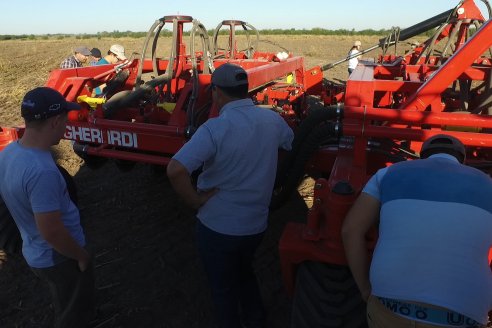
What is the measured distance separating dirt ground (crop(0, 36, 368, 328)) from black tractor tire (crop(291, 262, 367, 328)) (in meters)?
0.97

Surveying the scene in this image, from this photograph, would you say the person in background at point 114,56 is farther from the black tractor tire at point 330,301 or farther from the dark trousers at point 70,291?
the black tractor tire at point 330,301

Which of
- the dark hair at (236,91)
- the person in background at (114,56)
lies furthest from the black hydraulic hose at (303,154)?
the person in background at (114,56)

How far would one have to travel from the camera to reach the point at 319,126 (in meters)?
2.76

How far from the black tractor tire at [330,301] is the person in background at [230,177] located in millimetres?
498

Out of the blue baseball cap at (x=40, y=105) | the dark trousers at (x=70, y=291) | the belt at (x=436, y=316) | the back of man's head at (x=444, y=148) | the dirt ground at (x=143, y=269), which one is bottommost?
the dirt ground at (x=143, y=269)

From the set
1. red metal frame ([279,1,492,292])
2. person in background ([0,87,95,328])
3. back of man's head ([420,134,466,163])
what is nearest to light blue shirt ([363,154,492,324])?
back of man's head ([420,134,466,163])

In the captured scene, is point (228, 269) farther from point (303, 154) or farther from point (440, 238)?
point (440, 238)

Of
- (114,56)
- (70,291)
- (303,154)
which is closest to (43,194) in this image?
(70,291)

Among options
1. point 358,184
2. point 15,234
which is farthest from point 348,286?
point 15,234

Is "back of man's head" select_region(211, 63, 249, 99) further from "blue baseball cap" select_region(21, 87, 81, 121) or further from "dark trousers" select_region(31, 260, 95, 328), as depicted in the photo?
"dark trousers" select_region(31, 260, 95, 328)

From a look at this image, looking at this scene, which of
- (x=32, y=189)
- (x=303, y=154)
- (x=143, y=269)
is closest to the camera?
(x=32, y=189)

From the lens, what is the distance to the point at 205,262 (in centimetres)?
248

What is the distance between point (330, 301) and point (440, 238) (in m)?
0.76

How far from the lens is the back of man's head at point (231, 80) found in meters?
2.19
